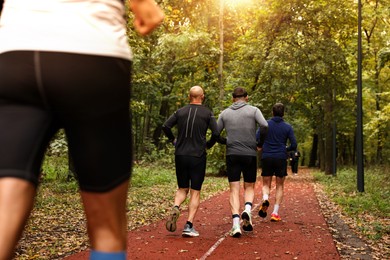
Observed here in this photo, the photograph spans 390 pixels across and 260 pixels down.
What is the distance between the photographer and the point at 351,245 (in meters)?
8.23

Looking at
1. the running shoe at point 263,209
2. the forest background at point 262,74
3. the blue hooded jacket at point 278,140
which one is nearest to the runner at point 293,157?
the forest background at point 262,74

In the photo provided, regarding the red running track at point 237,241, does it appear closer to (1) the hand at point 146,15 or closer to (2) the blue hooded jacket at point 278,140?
(2) the blue hooded jacket at point 278,140

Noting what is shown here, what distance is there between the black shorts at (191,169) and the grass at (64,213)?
6.02 feet

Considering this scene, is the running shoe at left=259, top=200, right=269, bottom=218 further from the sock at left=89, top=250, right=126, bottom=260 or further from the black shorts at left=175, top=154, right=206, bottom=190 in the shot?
the sock at left=89, top=250, right=126, bottom=260

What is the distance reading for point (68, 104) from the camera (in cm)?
156

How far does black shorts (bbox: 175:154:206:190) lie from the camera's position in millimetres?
8461

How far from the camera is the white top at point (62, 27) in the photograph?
1.56m

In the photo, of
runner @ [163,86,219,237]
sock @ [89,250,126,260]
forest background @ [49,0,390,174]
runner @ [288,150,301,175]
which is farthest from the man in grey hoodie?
forest background @ [49,0,390,174]

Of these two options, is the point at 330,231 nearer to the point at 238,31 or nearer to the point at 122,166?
the point at 122,166

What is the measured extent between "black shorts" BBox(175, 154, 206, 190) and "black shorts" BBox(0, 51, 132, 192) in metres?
6.82

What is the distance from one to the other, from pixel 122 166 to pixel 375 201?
44.6 feet

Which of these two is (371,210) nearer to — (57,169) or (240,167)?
(240,167)

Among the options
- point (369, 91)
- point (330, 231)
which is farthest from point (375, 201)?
point (369, 91)

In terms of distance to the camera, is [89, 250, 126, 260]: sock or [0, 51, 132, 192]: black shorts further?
[89, 250, 126, 260]: sock
